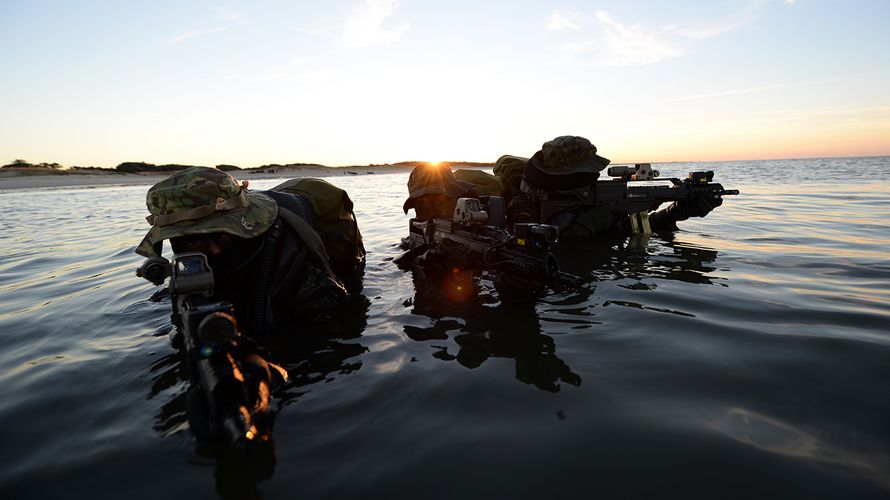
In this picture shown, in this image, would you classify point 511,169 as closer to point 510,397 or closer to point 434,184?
point 434,184

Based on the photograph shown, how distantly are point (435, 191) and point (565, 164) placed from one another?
2.72 m

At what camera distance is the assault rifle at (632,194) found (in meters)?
8.45

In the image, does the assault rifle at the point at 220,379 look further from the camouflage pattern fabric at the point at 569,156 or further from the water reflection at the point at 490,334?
the camouflage pattern fabric at the point at 569,156

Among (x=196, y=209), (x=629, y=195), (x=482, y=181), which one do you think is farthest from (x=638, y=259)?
(x=196, y=209)

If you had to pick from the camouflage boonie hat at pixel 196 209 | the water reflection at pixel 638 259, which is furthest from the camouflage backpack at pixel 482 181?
the camouflage boonie hat at pixel 196 209

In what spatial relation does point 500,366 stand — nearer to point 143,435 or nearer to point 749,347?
point 749,347

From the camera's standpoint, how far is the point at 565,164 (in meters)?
8.04

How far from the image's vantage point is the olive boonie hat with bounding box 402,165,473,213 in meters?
7.08

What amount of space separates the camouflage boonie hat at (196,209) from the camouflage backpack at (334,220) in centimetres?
183

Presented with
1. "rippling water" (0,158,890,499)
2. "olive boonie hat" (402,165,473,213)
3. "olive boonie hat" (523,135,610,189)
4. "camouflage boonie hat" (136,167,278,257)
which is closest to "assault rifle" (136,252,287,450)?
"rippling water" (0,158,890,499)

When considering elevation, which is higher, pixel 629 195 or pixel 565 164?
pixel 565 164

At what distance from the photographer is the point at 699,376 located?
3031mm

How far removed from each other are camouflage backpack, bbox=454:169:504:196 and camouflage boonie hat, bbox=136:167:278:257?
5350 mm

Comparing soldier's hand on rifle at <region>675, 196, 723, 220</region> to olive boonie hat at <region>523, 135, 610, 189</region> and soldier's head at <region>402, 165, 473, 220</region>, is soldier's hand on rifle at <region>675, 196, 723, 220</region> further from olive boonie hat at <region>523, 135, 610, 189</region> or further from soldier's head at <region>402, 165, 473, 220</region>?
soldier's head at <region>402, 165, 473, 220</region>
